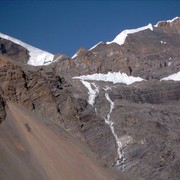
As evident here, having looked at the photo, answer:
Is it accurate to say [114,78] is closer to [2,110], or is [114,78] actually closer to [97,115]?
[97,115]

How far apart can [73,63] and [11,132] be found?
66.1 meters

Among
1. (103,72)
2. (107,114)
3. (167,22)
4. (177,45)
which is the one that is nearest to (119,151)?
(107,114)

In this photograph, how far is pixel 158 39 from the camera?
114688 mm

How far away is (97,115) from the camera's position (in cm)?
6012

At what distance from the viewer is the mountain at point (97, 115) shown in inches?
1208

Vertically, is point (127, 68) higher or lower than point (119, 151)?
higher

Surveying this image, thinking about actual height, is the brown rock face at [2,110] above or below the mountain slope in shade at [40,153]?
above

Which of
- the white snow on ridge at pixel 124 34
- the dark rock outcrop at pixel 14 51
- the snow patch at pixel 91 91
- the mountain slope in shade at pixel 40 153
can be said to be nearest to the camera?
the mountain slope in shade at pixel 40 153

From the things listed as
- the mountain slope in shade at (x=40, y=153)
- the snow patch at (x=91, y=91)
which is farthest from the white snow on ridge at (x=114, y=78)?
the mountain slope in shade at (x=40, y=153)

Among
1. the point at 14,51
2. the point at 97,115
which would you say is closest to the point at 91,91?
the point at 97,115

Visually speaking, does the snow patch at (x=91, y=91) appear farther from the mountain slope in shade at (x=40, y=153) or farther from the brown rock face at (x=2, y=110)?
the brown rock face at (x=2, y=110)

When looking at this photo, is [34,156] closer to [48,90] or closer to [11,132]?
[11,132]

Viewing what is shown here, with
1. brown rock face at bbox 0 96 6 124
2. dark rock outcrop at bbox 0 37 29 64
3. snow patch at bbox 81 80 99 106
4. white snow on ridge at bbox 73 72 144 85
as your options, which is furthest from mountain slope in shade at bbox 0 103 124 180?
dark rock outcrop at bbox 0 37 29 64

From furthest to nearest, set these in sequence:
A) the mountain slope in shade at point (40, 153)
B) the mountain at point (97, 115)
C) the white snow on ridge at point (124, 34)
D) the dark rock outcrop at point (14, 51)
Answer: the dark rock outcrop at point (14, 51)
the white snow on ridge at point (124, 34)
the mountain at point (97, 115)
the mountain slope in shade at point (40, 153)
